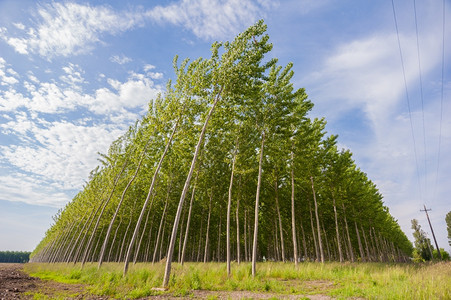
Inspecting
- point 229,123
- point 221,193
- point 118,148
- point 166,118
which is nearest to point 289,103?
point 229,123

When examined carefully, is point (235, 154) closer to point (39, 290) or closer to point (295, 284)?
point (295, 284)

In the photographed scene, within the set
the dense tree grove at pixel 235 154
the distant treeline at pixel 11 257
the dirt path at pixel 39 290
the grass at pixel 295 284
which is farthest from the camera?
the distant treeline at pixel 11 257

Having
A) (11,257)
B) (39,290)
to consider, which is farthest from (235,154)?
(11,257)

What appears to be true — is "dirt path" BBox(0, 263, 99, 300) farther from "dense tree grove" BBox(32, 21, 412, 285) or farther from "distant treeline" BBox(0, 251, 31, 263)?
"distant treeline" BBox(0, 251, 31, 263)

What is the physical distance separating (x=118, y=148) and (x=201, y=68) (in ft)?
55.5

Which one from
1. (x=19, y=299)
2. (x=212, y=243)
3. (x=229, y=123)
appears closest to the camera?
(x=19, y=299)

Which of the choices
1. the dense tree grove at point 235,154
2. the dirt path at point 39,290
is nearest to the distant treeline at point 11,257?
the dense tree grove at point 235,154

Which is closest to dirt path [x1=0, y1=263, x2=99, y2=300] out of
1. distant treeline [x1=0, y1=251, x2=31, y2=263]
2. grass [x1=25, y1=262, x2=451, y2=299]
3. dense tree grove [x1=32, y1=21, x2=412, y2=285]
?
grass [x1=25, y1=262, x2=451, y2=299]

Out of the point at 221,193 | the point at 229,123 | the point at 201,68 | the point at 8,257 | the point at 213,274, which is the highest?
the point at 201,68

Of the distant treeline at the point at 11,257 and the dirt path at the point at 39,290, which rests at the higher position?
the dirt path at the point at 39,290

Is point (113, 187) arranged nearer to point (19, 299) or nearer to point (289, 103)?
point (19, 299)

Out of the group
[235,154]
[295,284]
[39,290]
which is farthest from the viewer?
[235,154]

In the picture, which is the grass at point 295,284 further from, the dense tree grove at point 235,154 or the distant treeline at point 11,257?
the distant treeline at point 11,257

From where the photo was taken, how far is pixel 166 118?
17250 millimetres
